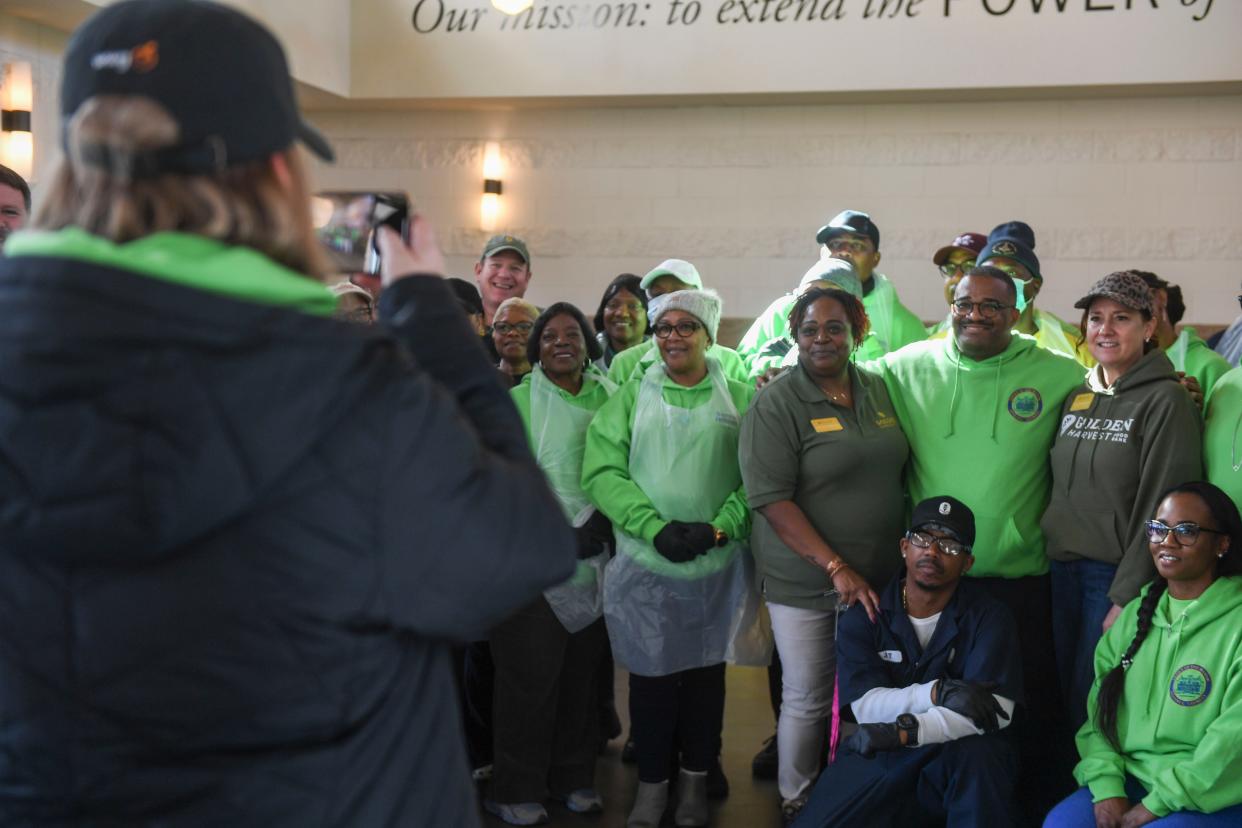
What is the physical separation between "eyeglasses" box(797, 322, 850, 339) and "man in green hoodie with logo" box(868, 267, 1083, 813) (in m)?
0.26

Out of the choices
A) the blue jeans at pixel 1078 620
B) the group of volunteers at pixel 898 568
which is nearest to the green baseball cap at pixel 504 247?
the group of volunteers at pixel 898 568

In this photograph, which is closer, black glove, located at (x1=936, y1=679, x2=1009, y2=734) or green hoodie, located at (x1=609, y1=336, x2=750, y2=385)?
black glove, located at (x1=936, y1=679, x2=1009, y2=734)

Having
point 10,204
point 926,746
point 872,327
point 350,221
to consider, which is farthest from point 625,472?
point 350,221

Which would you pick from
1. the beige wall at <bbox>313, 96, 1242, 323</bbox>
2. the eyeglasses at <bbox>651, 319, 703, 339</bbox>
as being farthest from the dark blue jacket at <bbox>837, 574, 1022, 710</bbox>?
the beige wall at <bbox>313, 96, 1242, 323</bbox>

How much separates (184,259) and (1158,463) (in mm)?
2955

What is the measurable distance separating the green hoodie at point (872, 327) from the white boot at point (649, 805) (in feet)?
4.99

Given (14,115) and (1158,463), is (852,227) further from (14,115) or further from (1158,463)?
(14,115)

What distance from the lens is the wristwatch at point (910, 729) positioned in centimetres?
338

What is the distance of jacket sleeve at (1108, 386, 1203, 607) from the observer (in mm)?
3395

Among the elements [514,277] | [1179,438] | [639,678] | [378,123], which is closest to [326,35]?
[378,123]

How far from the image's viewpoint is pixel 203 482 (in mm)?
1045

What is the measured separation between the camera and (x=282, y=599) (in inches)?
43.0

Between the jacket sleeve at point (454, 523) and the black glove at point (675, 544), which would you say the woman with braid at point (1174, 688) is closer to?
the black glove at point (675, 544)

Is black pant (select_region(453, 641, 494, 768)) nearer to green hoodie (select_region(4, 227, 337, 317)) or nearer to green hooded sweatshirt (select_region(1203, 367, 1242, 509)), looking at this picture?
green hooded sweatshirt (select_region(1203, 367, 1242, 509))
